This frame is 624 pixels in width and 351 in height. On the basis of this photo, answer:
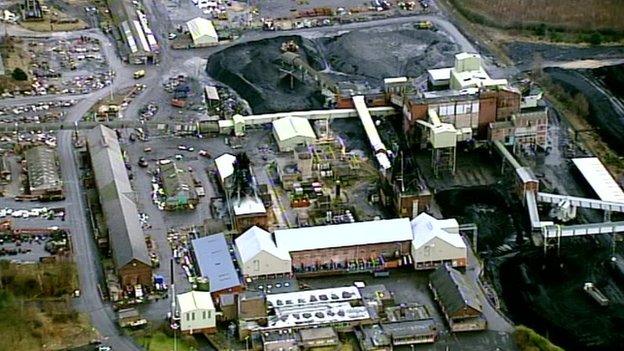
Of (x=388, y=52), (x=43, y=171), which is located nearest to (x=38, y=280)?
(x=43, y=171)

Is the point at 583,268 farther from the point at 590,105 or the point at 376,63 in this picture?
the point at 376,63

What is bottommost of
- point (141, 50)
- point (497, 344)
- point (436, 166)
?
point (497, 344)

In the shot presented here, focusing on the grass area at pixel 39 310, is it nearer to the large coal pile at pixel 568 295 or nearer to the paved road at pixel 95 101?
the paved road at pixel 95 101

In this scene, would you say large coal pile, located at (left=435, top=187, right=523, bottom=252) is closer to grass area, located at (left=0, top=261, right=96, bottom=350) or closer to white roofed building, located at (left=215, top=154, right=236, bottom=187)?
white roofed building, located at (left=215, top=154, right=236, bottom=187)

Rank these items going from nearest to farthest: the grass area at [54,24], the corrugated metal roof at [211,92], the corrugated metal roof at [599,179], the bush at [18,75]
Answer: the corrugated metal roof at [599,179], the corrugated metal roof at [211,92], the bush at [18,75], the grass area at [54,24]

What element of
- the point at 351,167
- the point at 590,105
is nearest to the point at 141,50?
the point at 351,167

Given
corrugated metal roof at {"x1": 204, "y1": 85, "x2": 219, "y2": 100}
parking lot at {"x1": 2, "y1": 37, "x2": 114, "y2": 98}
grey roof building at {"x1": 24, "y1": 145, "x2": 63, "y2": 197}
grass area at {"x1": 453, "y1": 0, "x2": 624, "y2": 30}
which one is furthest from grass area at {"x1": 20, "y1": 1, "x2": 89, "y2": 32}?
grass area at {"x1": 453, "y1": 0, "x2": 624, "y2": 30}

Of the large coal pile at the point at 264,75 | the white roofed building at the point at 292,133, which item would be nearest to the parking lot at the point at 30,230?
the white roofed building at the point at 292,133
